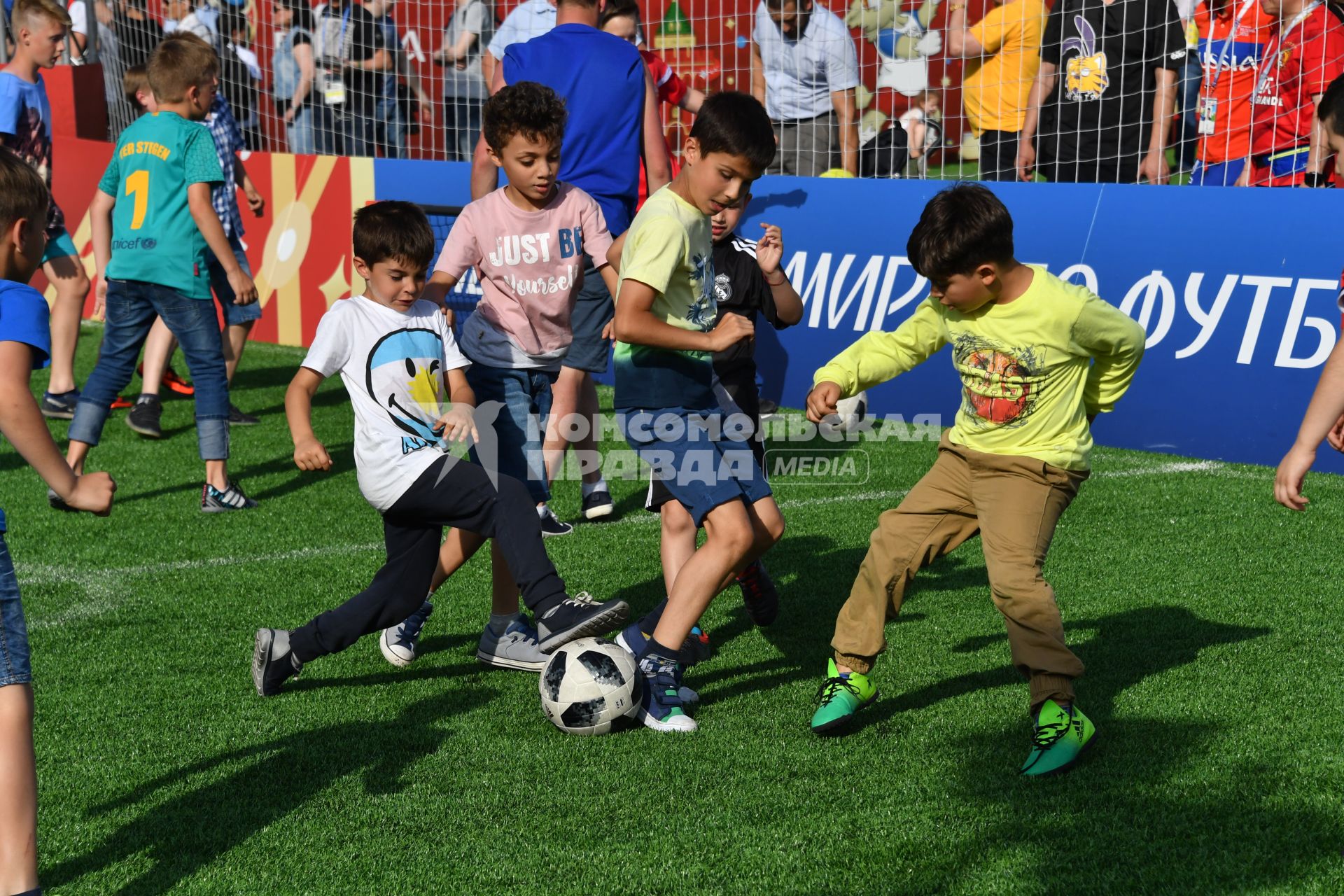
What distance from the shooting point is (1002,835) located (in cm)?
334

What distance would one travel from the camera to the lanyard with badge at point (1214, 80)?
27.1ft

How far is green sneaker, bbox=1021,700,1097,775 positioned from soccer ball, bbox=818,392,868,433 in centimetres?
466

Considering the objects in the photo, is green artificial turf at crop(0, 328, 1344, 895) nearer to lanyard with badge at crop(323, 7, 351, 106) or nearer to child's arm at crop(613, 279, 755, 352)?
child's arm at crop(613, 279, 755, 352)

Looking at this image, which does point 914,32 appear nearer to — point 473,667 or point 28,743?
point 473,667

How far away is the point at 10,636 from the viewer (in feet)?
9.46

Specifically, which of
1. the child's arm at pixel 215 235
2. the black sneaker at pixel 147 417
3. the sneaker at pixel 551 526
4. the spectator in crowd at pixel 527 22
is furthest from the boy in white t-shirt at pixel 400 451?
the spectator in crowd at pixel 527 22

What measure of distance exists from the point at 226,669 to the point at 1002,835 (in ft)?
8.69

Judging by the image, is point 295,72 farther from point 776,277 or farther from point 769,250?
point 769,250

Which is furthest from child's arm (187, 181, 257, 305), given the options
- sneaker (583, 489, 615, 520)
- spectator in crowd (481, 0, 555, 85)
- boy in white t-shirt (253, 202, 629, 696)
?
spectator in crowd (481, 0, 555, 85)

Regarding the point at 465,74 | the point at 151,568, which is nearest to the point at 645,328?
the point at 151,568

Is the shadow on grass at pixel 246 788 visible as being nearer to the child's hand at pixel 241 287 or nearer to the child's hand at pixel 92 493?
the child's hand at pixel 92 493

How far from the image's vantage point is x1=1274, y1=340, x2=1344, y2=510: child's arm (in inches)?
126

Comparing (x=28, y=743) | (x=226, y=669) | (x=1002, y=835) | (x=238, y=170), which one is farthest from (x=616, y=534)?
(x=238, y=170)

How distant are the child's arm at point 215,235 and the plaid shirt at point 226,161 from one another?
187 centimetres
